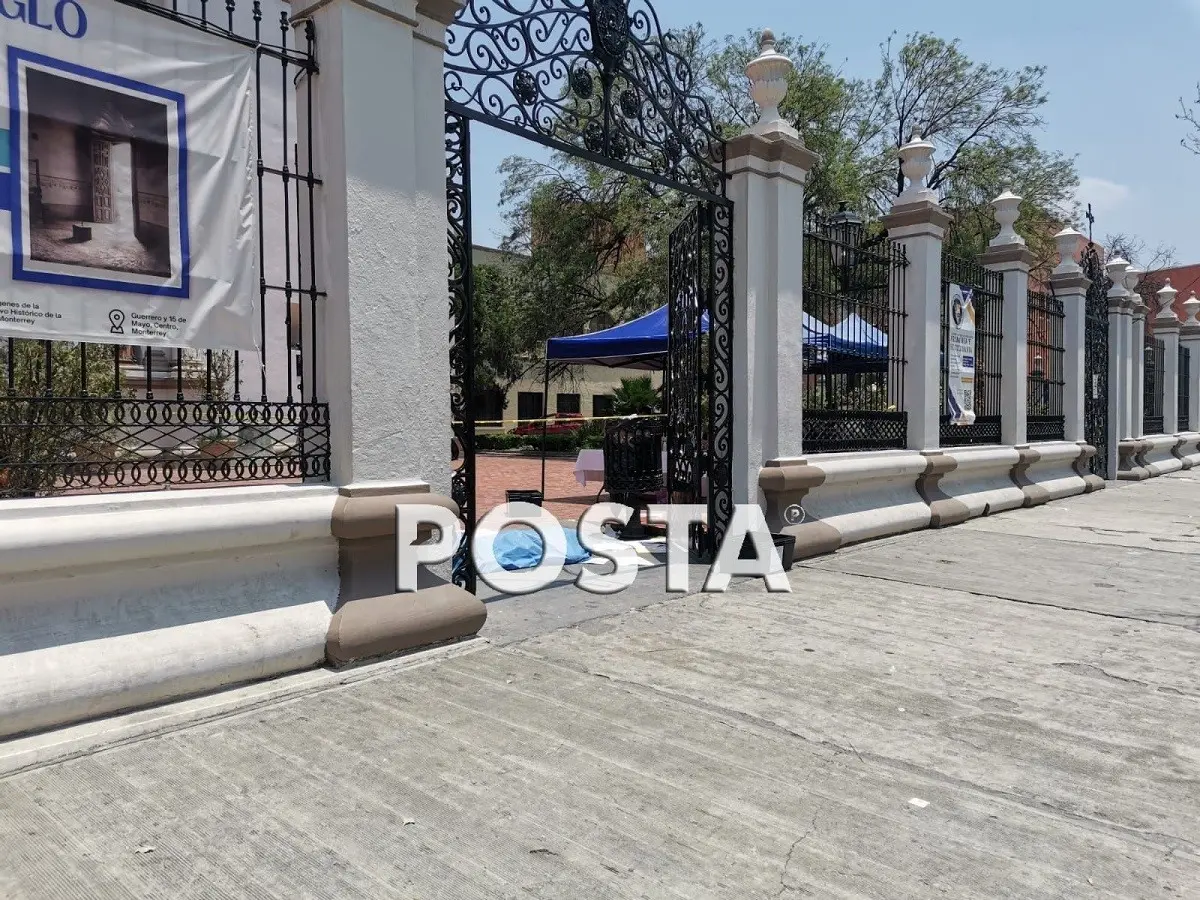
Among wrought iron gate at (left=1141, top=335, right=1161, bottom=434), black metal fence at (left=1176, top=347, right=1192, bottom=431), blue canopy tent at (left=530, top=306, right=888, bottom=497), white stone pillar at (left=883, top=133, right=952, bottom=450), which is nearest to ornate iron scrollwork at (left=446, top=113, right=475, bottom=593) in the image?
blue canopy tent at (left=530, top=306, right=888, bottom=497)

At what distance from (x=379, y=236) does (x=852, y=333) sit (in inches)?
240

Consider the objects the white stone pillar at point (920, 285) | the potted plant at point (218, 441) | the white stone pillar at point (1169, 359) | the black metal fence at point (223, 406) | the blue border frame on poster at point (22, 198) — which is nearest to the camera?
the blue border frame on poster at point (22, 198)

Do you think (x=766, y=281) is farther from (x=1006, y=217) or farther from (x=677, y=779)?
(x=1006, y=217)

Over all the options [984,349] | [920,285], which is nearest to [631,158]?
[920,285]

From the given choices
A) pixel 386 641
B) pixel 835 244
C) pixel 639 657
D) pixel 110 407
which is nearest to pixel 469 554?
pixel 386 641

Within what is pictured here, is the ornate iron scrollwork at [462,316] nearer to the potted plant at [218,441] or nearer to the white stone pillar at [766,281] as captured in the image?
the potted plant at [218,441]

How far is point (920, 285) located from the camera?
955 cm

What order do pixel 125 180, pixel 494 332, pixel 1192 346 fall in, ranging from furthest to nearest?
pixel 494 332 → pixel 1192 346 → pixel 125 180

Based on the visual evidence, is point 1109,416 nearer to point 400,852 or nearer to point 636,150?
point 636,150

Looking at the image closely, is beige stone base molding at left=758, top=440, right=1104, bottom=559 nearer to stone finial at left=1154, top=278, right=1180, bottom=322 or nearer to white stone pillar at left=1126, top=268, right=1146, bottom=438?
white stone pillar at left=1126, top=268, right=1146, bottom=438

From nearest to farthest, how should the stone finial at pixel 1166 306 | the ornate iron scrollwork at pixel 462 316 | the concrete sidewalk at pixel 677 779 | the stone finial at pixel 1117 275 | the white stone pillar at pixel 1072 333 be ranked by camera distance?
the concrete sidewalk at pixel 677 779, the ornate iron scrollwork at pixel 462 316, the white stone pillar at pixel 1072 333, the stone finial at pixel 1117 275, the stone finial at pixel 1166 306

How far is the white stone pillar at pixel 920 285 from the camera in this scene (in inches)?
375

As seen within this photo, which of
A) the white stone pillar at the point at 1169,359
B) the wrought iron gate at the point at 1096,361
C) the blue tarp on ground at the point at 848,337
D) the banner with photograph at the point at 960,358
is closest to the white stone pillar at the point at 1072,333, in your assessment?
the wrought iron gate at the point at 1096,361

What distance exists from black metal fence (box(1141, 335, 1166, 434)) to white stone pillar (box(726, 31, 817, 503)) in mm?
15622
